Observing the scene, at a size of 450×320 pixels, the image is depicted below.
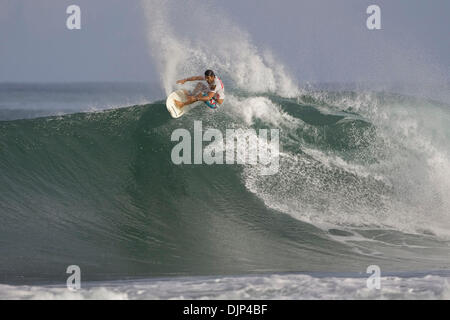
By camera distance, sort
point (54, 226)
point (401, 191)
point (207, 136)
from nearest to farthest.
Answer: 1. point (54, 226)
2. point (401, 191)
3. point (207, 136)

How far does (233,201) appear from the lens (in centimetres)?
899

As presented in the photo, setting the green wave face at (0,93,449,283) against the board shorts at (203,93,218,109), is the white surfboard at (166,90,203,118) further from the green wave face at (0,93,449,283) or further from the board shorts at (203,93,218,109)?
the board shorts at (203,93,218,109)

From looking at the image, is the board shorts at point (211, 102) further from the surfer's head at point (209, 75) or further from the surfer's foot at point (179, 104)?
the surfer's foot at point (179, 104)

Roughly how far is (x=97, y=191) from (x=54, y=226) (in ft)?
4.16

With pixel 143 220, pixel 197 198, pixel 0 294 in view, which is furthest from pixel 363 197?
pixel 0 294

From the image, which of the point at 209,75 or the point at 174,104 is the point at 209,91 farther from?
the point at 174,104

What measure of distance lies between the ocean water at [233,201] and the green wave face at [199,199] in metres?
0.03

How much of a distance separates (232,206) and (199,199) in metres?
0.58

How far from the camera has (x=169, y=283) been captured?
604 centimetres

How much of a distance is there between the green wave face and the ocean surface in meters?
0.03

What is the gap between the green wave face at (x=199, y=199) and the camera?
7086mm

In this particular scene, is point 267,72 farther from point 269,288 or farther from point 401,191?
point 269,288

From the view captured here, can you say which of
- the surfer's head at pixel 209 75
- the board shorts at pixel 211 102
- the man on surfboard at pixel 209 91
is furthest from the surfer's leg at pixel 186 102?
the surfer's head at pixel 209 75

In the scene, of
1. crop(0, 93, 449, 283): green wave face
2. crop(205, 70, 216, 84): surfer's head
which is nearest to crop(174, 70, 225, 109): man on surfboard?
crop(205, 70, 216, 84): surfer's head
